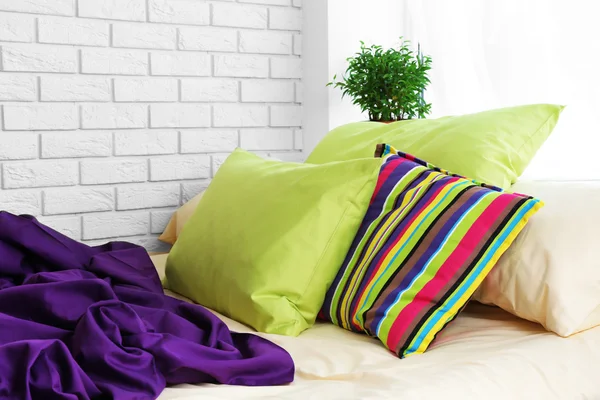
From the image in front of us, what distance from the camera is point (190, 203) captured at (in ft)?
7.91

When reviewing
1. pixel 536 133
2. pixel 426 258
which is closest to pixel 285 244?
pixel 426 258

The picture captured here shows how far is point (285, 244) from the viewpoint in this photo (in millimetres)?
1548

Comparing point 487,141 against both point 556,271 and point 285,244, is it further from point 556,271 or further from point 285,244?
point 285,244

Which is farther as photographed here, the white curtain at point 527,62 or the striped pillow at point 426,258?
the white curtain at point 527,62

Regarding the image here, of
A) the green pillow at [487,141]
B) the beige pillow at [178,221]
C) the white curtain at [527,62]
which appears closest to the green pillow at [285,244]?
the green pillow at [487,141]

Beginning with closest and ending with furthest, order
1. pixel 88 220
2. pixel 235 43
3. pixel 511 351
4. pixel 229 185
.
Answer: pixel 511 351 → pixel 229 185 → pixel 88 220 → pixel 235 43

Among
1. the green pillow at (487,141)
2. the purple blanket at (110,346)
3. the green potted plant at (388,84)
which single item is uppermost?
the green potted plant at (388,84)

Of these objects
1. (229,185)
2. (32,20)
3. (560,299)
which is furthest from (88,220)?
(560,299)

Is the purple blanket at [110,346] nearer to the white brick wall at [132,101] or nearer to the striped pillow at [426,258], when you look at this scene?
the striped pillow at [426,258]

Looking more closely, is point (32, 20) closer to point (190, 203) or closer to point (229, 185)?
point (190, 203)

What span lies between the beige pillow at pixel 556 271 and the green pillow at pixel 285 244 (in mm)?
343

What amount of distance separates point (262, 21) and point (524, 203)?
165 centimetres

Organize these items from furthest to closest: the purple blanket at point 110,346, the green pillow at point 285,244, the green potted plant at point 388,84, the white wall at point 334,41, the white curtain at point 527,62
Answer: the white wall at point 334,41
the green potted plant at point 388,84
the white curtain at point 527,62
the green pillow at point 285,244
the purple blanket at point 110,346

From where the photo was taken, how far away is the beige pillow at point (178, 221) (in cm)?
239
